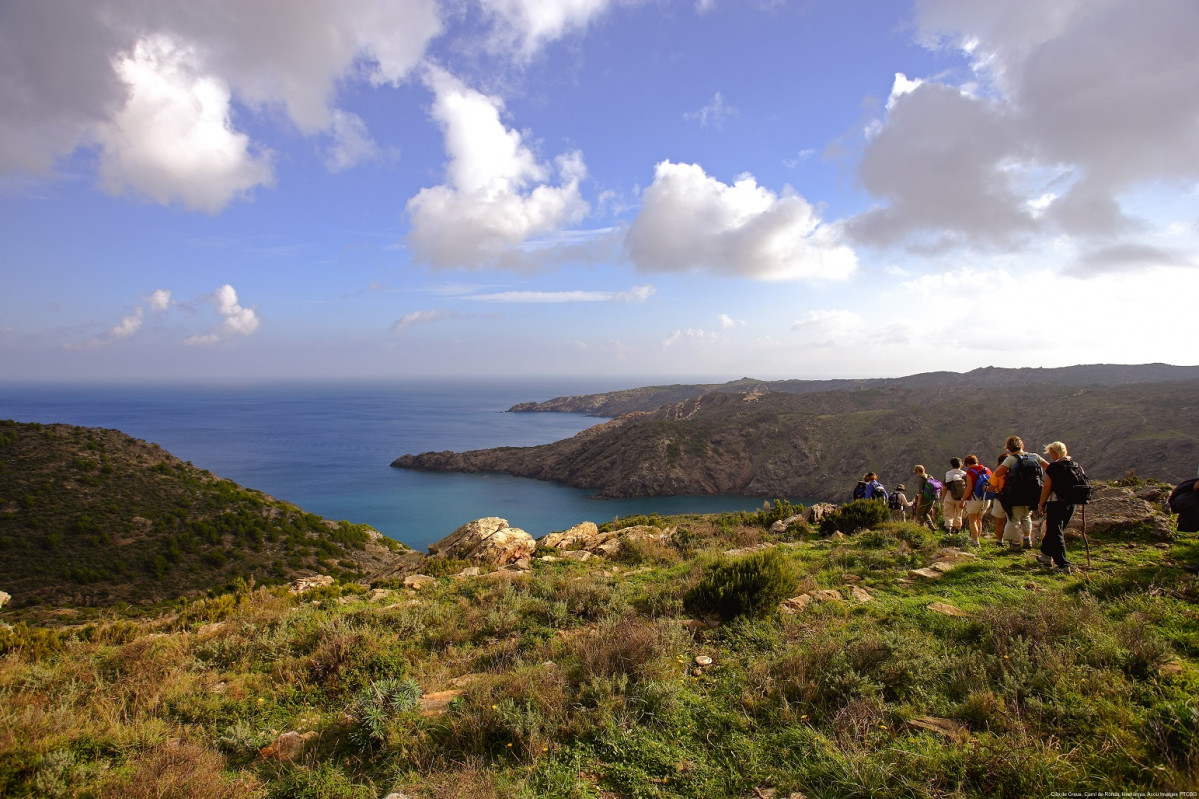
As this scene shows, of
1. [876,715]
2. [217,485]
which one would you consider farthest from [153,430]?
[876,715]

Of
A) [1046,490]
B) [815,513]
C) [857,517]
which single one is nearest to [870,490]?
[857,517]

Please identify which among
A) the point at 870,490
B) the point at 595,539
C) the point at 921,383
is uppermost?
the point at 921,383

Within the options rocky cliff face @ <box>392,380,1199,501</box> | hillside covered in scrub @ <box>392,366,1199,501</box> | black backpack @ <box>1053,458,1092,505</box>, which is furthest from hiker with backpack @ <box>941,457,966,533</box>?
hillside covered in scrub @ <box>392,366,1199,501</box>

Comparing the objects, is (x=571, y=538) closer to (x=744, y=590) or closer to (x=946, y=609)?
(x=744, y=590)

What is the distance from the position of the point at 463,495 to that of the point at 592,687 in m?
70.5

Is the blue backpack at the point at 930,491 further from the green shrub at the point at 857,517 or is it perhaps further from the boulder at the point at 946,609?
the boulder at the point at 946,609

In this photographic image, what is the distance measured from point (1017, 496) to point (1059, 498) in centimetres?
93

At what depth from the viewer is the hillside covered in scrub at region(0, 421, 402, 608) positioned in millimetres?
22531

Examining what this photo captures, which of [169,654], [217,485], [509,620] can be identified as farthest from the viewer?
[217,485]

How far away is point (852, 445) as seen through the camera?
72.6m

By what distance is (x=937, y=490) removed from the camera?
11.3m

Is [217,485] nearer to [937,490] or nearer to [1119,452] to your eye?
[937,490]

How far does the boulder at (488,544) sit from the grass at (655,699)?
586cm

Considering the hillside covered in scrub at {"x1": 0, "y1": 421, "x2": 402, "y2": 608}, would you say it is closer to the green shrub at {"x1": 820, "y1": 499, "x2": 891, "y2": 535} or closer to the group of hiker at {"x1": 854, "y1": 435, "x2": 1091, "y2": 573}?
the green shrub at {"x1": 820, "y1": 499, "x2": 891, "y2": 535}
